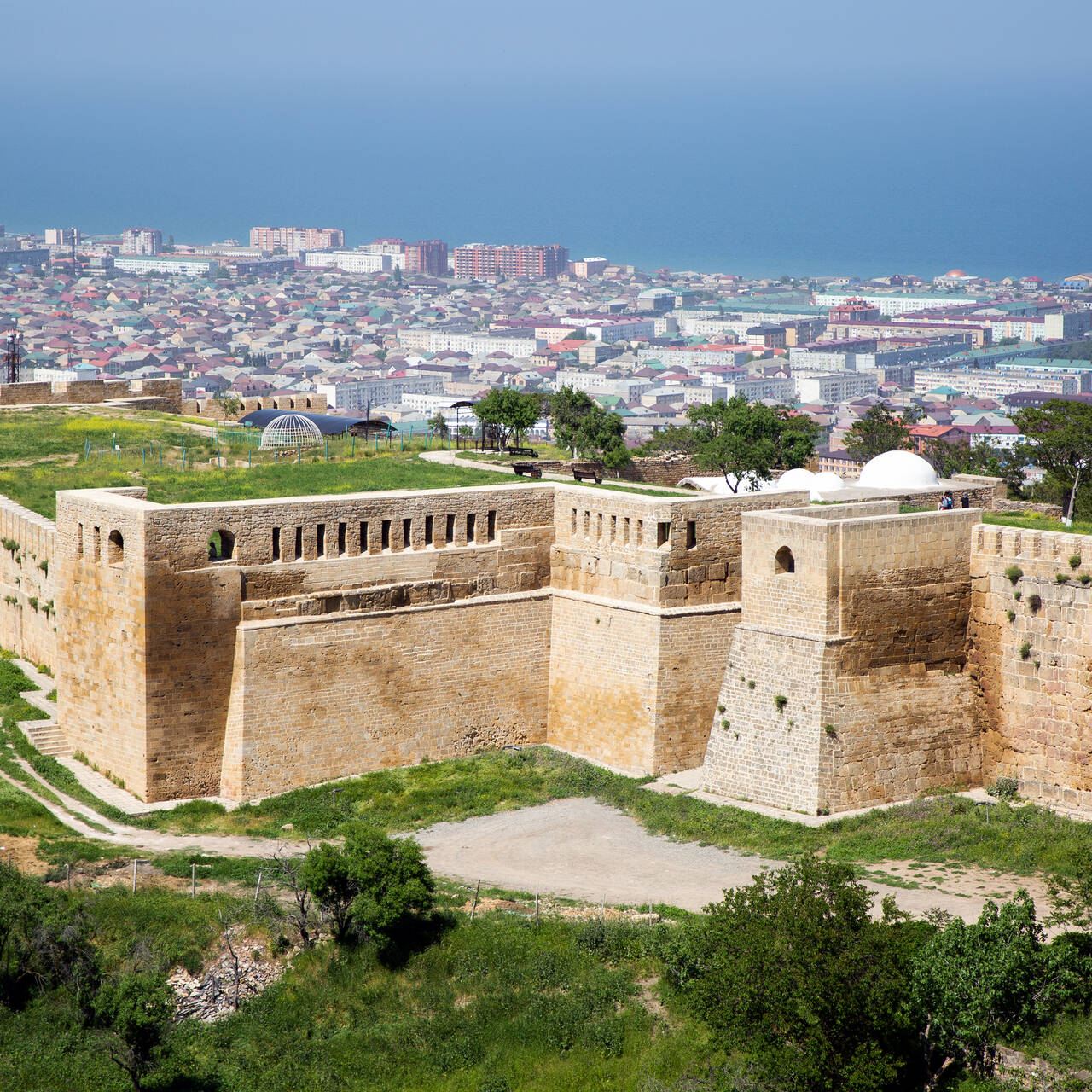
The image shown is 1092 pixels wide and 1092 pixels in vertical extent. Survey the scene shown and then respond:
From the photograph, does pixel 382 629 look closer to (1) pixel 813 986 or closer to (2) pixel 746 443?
(1) pixel 813 986

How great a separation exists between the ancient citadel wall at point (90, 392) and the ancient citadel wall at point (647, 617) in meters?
20.8

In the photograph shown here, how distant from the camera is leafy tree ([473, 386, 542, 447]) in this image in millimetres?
38156

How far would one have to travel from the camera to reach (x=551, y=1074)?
62.7 ft

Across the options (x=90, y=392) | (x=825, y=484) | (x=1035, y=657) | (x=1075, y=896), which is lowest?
(x=1075, y=896)

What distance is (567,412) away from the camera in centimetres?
4806

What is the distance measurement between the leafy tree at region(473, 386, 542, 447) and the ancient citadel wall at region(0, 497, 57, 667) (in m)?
11.5

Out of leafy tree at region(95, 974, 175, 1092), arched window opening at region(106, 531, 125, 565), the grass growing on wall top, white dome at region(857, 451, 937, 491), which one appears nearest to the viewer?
leafy tree at region(95, 974, 175, 1092)

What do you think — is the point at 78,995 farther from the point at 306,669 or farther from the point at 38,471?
the point at 38,471

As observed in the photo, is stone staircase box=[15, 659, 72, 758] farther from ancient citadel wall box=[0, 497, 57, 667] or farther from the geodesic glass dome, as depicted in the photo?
the geodesic glass dome

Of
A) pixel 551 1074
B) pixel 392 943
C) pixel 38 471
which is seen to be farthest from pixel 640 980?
pixel 38 471

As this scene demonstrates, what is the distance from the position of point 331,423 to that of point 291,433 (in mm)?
4021

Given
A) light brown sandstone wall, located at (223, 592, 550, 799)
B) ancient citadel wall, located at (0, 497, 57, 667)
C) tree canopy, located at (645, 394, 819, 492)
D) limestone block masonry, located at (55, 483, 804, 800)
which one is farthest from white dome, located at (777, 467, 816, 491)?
ancient citadel wall, located at (0, 497, 57, 667)

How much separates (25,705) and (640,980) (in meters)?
12.2

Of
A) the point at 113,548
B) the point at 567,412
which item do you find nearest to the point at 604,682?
the point at 113,548
